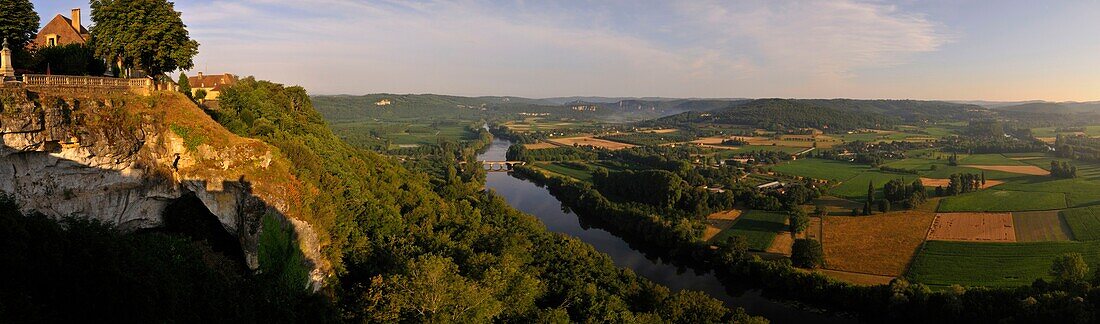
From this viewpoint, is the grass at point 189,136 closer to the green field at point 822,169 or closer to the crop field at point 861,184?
the crop field at point 861,184

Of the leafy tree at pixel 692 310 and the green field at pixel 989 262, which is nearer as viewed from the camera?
the leafy tree at pixel 692 310

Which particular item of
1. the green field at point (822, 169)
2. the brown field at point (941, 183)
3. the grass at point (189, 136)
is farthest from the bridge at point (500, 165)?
the grass at point (189, 136)

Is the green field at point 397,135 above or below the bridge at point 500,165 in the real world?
above

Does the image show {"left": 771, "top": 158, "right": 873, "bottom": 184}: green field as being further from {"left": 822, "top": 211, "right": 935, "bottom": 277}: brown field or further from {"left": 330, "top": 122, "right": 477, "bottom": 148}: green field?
{"left": 330, "top": 122, "right": 477, "bottom": 148}: green field

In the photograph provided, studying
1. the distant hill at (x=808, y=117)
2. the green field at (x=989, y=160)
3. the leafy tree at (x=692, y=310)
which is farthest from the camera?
the distant hill at (x=808, y=117)

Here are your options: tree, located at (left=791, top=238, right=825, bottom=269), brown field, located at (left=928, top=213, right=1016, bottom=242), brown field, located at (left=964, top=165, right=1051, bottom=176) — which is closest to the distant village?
tree, located at (left=791, top=238, right=825, bottom=269)

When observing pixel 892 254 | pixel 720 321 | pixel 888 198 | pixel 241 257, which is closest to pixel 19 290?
pixel 241 257

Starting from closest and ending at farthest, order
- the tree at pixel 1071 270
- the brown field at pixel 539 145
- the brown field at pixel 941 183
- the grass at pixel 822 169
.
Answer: the tree at pixel 1071 270 < the brown field at pixel 941 183 < the grass at pixel 822 169 < the brown field at pixel 539 145
